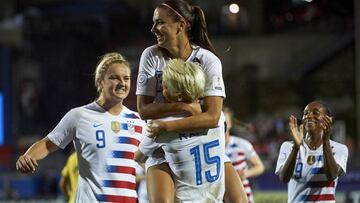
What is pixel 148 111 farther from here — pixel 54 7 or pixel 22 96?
pixel 54 7

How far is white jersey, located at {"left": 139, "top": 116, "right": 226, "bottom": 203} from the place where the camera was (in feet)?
17.9

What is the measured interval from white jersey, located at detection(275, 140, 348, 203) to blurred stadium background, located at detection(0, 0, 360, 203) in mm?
12236

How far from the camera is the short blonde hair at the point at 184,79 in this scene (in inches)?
213

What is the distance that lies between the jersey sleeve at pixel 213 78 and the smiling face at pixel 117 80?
3.61 feet

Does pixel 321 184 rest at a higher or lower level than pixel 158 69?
lower

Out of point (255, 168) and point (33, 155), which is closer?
point (33, 155)

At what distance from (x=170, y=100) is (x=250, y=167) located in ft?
20.4

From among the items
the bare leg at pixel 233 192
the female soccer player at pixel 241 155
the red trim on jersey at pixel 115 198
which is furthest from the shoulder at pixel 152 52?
the female soccer player at pixel 241 155

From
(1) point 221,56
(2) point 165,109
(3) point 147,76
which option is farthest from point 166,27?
(1) point 221,56

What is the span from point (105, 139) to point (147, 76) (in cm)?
108

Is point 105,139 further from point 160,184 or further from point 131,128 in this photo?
point 160,184

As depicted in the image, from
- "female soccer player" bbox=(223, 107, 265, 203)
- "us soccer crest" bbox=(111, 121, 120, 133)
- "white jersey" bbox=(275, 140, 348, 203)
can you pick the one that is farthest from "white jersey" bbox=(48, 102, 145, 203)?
"female soccer player" bbox=(223, 107, 265, 203)

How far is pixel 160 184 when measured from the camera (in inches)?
215

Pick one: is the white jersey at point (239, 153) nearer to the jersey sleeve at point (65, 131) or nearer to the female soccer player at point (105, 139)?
the female soccer player at point (105, 139)
